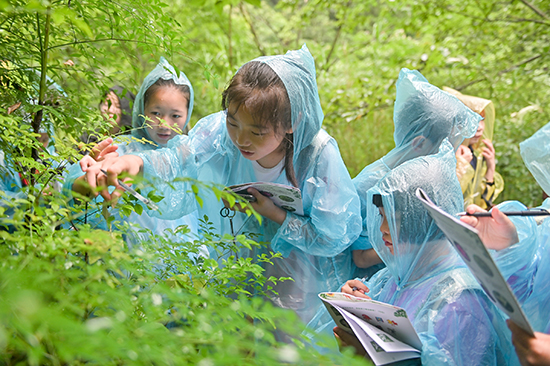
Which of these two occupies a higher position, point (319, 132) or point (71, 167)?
point (319, 132)

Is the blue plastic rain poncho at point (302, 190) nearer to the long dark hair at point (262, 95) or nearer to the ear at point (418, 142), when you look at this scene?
the long dark hair at point (262, 95)

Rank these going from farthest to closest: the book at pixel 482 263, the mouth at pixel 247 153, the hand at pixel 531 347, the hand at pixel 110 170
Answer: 1. the mouth at pixel 247 153
2. the hand at pixel 110 170
3. the hand at pixel 531 347
4. the book at pixel 482 263

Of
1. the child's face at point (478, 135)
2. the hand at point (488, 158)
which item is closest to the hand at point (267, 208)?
the child's face at point (478, 135)

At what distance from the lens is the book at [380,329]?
1.24 metres

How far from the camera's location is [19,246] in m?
0.84

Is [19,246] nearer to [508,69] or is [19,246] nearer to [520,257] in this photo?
[520,257]

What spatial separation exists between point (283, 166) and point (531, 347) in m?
1.17

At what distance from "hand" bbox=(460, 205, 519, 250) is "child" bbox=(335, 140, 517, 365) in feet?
0.48

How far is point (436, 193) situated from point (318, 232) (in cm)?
54

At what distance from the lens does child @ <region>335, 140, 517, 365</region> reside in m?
1.27

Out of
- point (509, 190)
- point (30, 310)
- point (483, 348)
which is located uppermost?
point (30, 310)

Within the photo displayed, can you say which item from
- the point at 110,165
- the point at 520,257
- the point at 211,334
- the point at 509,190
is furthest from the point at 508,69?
the point at 211,334

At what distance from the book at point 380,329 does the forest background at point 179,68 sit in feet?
1.01

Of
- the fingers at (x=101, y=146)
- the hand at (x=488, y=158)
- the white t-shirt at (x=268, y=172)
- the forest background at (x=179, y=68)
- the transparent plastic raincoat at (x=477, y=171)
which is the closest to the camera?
the forest background at (x=179, y=68)
